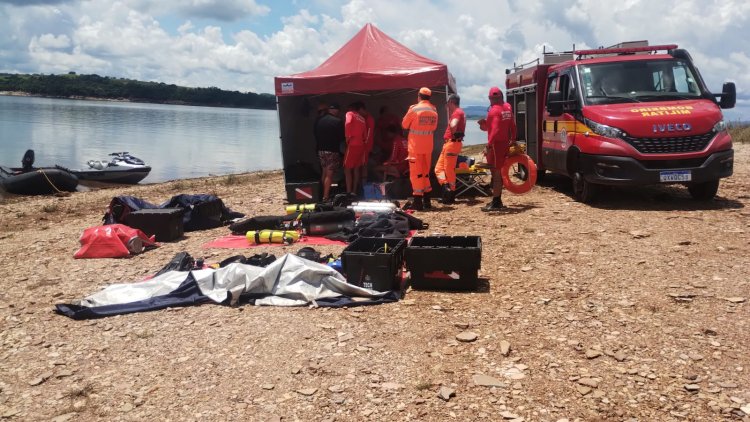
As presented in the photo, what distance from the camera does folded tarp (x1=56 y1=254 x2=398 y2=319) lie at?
16.9ft

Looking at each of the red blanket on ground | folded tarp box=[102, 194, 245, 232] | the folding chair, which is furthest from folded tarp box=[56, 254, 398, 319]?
the folding chair

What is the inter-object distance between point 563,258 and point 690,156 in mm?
3453

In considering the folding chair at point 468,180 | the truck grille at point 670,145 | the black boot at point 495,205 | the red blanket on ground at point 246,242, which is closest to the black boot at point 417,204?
the black boot at point 495,205

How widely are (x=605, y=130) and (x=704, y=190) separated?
6.31 ft

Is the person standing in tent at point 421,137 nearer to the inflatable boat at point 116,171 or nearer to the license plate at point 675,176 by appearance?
the license plate at point 675,176

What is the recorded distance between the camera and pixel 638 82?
917cm

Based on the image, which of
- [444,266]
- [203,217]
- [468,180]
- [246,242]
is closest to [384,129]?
[468,180]

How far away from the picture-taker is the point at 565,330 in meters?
4.32

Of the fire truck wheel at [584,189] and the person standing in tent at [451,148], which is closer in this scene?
the fire truck wheel at [584,189]

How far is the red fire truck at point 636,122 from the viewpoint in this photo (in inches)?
327

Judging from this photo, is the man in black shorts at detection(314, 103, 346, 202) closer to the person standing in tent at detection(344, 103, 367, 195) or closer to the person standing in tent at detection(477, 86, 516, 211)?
the person standing in tent at detection(344, 103, 367, 195)

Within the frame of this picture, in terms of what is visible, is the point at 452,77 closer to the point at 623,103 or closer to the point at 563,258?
the point at 623,103

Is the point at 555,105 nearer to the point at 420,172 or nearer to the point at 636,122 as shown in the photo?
the point at 636,122

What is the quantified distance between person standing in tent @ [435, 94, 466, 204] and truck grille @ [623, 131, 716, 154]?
271cm
